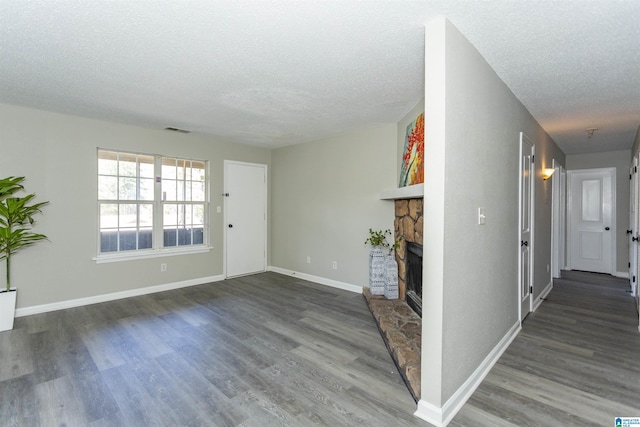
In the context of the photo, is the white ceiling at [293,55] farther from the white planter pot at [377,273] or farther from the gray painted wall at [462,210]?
the white planter pot at [377,273]

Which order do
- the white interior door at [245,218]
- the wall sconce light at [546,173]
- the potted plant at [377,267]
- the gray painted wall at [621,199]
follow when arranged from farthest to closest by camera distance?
the gray painted wall at [621,199] < the white interior door at [245,218] < the wall sconce light at [546,173] < the potted plant at [377,267]

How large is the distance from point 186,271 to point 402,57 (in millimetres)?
4288

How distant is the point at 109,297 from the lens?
4.13 meters

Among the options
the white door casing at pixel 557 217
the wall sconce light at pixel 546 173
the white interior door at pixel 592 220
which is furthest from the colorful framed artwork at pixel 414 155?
the white interior door at pixel 592 220

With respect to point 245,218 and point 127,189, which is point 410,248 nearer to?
point 245,218

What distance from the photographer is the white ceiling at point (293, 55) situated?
1.73 metres

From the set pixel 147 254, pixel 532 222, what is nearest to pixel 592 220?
pixel 532 222

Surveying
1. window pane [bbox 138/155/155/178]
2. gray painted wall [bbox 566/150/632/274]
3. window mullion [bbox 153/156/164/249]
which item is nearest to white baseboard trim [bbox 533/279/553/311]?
gray painted wall [bbox 566/150/632/274]

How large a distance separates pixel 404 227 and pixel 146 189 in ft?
12.1

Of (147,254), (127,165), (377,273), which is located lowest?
(377,273)

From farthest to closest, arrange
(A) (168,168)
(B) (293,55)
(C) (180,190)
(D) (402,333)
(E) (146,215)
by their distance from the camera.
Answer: (C) (180,190), (A) (168,168), (E) (146,215), (D) (402,333), (B) (293,55)

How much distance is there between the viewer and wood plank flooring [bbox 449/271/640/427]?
189 cm

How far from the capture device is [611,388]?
7.11 ft

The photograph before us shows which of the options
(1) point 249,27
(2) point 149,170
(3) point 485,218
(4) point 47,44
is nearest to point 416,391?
(3) point 485,218
